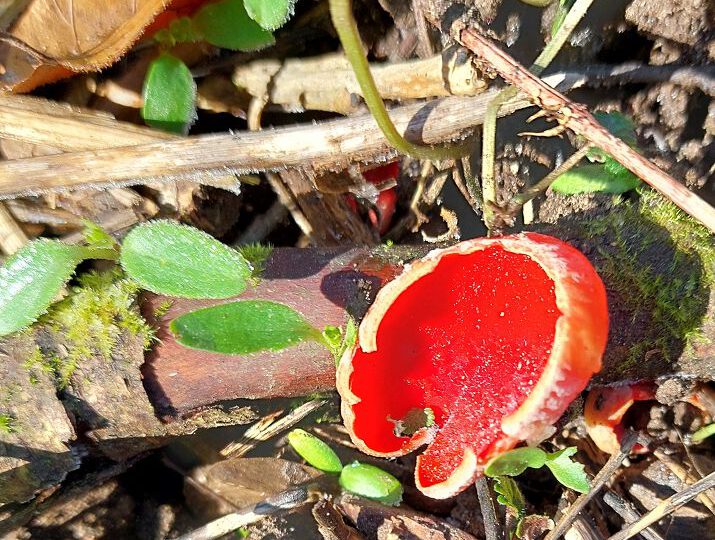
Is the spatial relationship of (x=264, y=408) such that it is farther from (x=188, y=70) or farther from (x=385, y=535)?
(x=188, y=70)

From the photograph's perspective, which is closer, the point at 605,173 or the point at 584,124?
the point at 584,124

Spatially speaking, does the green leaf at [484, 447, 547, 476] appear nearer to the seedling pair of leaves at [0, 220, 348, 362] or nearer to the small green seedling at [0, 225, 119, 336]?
the seedling pair of leaves at [0, 220, 348, 362]

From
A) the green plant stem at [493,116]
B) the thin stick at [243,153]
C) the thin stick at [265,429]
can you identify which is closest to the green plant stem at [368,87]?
the thin stick at [243,153]

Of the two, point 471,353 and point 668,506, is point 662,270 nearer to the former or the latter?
point 471,353

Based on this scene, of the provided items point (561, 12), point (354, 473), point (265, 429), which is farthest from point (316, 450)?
point (561, 12)

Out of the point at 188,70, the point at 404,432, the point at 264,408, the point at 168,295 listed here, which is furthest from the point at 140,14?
the point at 404,432

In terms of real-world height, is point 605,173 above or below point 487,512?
above

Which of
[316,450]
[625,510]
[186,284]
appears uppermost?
[186,284]

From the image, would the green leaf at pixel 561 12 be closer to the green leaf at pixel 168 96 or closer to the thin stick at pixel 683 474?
the green leaf at pixel 168 96
